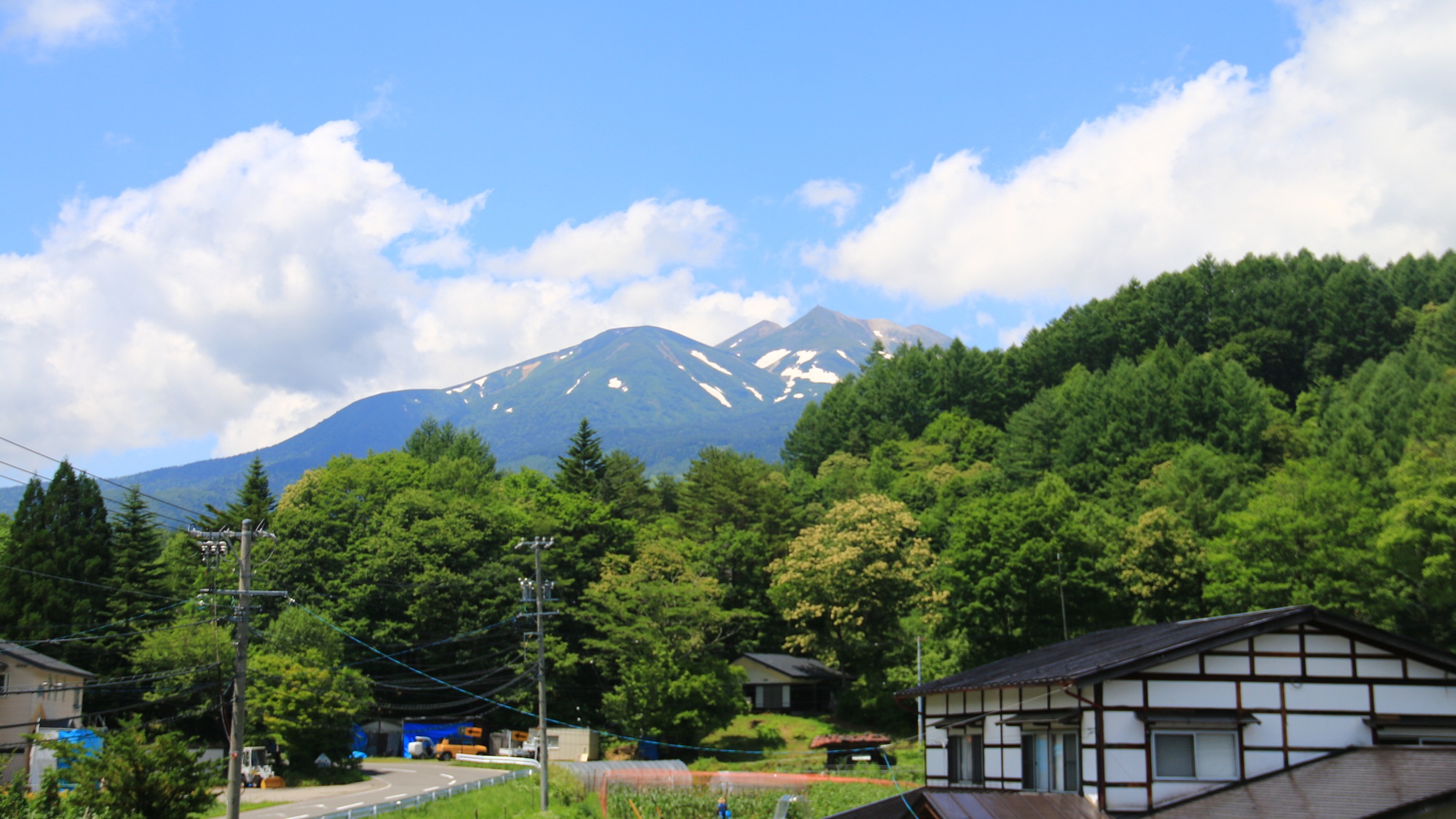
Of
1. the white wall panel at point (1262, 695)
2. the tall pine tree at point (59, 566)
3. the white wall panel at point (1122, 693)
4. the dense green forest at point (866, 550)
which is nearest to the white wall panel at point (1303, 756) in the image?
the white wall panel at point (1262, 695)

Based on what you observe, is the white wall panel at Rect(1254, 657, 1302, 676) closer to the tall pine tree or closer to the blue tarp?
the blue tarp

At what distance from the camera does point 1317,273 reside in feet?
287

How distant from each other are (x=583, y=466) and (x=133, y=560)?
29.1 metres

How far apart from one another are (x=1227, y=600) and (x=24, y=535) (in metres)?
57.8

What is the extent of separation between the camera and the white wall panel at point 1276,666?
17.9m

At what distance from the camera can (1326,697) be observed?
1792cm

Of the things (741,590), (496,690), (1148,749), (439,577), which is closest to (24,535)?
(439,577)

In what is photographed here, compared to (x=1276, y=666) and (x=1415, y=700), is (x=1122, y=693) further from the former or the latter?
(x=1415, y=700)

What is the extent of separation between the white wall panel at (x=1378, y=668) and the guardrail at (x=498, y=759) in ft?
117

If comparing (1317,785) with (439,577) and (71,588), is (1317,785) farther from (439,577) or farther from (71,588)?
(71,588)

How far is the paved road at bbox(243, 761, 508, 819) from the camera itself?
3316 centimetres

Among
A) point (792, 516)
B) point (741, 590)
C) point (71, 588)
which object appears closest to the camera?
point (71, 588)

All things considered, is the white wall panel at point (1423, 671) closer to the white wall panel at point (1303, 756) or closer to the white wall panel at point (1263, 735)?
the white wall panel at point (1303, 756)

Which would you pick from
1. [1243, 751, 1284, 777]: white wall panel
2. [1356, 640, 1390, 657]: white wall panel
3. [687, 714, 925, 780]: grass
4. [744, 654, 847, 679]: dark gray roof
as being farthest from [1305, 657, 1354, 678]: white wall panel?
[744, 654, 847, 679]: dark gray roof
